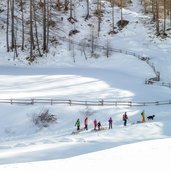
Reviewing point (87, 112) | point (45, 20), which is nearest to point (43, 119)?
point (87, 112)

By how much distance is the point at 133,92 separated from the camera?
42.6 m

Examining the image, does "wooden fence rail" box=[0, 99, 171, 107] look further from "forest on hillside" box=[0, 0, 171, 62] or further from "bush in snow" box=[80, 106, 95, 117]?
"forest on hillside" box=[0, 0, 171, 62]

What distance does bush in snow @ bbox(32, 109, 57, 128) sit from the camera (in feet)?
113

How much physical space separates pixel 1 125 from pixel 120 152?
14.0m

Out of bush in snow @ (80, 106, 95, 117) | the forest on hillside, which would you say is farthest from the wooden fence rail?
the forest on hillside

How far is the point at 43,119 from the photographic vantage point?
34.9 metres

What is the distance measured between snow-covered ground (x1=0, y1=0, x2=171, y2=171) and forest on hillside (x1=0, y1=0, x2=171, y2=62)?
7.13 ft

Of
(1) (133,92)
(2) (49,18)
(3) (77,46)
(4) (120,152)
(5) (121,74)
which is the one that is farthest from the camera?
(2) (49,18)

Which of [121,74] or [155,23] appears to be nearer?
[121,74]

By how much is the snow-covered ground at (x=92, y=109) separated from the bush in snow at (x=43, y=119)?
0.41 meters

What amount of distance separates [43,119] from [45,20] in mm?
26628

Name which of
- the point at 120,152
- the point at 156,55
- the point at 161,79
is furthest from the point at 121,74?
the point at 120,152

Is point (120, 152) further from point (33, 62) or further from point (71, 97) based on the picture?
point (33, 62)

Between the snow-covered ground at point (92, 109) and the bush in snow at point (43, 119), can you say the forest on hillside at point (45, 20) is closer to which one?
the snow-covered ground at point (92, 109)
